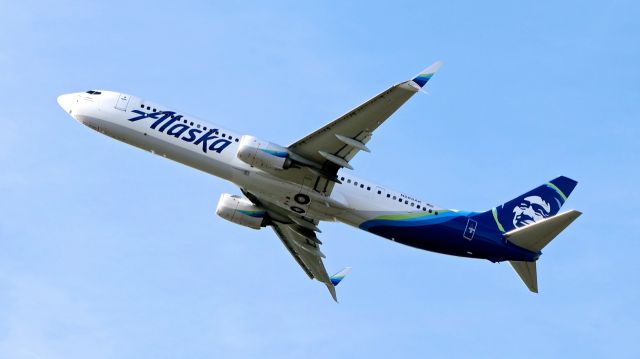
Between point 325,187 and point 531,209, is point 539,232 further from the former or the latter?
point 325,187

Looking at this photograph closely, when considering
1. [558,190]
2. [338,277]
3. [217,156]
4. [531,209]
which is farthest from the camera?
[338,277]

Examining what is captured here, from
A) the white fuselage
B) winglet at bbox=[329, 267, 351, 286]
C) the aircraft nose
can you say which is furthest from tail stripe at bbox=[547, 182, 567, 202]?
the aircraft nose

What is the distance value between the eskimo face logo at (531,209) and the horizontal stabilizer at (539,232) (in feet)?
6.81

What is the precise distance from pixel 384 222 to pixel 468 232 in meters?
5.21

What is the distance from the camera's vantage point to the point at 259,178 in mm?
59281

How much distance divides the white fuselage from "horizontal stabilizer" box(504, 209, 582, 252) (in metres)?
5.31

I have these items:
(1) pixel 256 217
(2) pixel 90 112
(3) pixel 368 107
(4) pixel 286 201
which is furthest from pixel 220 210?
(3) pixel 368 107

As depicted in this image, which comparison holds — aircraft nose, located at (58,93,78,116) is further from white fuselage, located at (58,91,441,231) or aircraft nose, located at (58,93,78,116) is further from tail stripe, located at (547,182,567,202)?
tail stripe, located at (547,182,567,202)

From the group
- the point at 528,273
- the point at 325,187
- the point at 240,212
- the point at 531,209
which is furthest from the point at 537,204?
the point at 240,212

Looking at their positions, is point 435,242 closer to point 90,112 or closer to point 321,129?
point 321,129

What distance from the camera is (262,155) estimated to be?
2267 inches

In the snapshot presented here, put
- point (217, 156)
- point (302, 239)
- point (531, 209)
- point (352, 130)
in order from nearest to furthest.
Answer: point (352, 130) → point (217, 156) → point (531, 209) → point (302, 239)

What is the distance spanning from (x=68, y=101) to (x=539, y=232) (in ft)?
100

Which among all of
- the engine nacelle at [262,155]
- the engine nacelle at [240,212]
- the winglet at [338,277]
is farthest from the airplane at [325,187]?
the winglet at [338,277]
